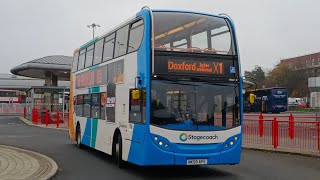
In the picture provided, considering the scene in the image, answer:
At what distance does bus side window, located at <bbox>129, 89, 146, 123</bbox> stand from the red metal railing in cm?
736

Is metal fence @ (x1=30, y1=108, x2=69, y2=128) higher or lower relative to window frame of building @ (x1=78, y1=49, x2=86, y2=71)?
lower

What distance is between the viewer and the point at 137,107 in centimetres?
1115

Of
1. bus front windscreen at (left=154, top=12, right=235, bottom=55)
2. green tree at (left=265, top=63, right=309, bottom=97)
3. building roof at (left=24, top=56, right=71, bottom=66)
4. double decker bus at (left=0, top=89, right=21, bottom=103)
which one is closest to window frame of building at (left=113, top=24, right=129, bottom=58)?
bus front windscreen at (left=154, top=12, right=235, bottom=55)

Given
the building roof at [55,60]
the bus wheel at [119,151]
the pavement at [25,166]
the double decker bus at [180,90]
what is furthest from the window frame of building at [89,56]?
the building roof at [55,60]

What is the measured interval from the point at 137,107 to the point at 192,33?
7.37 feet

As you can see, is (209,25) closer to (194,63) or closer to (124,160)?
(194,63)

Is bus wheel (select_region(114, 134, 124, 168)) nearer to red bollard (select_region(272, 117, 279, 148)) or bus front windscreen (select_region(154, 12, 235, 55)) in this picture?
bus front windscreen (select_region(154, 12, 235, 55))

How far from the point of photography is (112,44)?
44.7ft

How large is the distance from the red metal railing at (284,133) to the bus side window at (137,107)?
736cm

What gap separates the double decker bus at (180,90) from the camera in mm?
10555

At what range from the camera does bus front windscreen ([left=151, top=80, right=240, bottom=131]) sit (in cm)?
1062

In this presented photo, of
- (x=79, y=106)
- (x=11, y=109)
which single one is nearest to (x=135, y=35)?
(x=79, y=106)

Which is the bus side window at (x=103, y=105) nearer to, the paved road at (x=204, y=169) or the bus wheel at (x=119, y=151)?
the paved road at (x=204, y=169)

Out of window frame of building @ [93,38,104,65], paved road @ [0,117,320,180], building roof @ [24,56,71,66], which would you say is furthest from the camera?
building roof @ [24,56,71,66]
